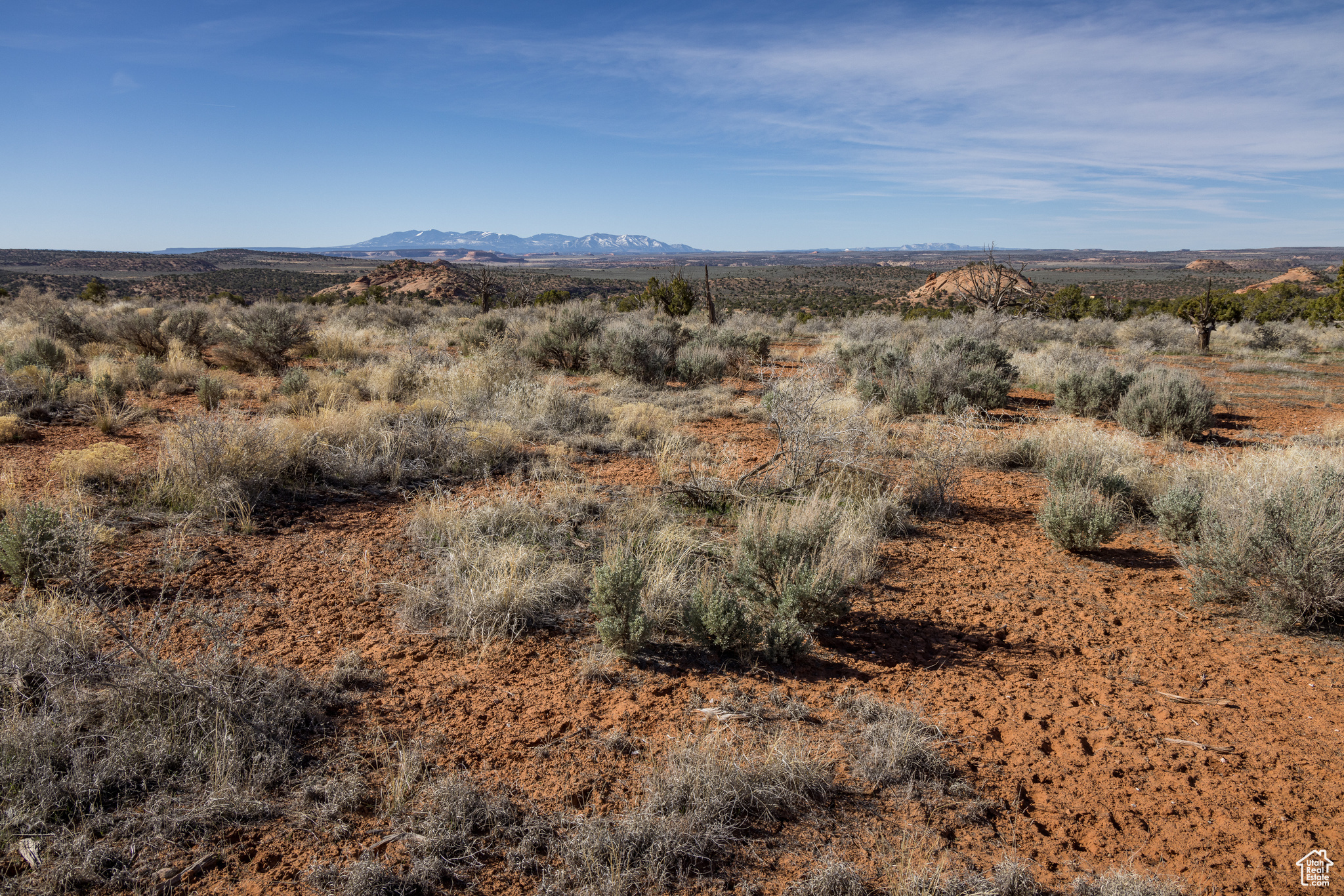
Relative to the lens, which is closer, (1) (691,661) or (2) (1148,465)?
(1) (691,661)

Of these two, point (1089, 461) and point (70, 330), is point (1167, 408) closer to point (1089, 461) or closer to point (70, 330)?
point (1089, 461)

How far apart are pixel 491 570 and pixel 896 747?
2.60 metres

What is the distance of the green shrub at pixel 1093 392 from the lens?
10.0m

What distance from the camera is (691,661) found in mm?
3729

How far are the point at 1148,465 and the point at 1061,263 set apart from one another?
153 meters

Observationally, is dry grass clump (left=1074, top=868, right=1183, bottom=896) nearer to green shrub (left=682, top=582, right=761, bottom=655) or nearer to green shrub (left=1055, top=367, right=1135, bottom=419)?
green shrub (left=682, top=582, right=761, bottom=655)

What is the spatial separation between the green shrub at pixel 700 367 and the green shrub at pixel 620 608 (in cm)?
888

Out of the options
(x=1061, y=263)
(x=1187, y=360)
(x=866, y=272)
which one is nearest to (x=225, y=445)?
(x=1187, y=360)

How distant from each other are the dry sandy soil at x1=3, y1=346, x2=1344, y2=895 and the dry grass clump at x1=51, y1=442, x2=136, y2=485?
0.25 metres

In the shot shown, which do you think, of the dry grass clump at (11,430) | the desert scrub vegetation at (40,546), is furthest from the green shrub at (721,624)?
the dry grass clump at (11,430)

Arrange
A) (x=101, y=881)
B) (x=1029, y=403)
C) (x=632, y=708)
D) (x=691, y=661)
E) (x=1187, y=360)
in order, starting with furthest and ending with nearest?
(x=1187, y=360)
(x=1029, y=403)
(x=691, y=661)
(x=632, y=708)
(x=101, y=881)

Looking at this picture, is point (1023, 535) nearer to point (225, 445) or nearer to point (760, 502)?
point (760, 502)

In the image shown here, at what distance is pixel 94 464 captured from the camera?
536 centimetres

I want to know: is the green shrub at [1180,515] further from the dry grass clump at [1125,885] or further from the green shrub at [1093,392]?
the green shrub at [1093,392]
